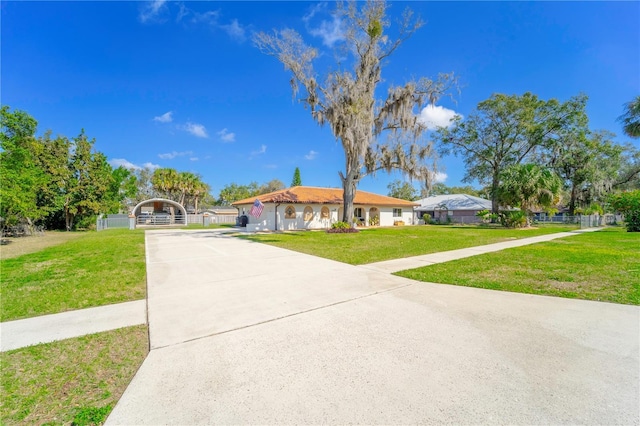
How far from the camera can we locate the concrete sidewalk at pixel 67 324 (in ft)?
11.1

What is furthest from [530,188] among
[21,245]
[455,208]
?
[21,245]

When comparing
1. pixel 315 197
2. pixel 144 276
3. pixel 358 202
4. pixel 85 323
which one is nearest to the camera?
pixel 85 323

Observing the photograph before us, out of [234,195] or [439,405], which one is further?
[234,195]

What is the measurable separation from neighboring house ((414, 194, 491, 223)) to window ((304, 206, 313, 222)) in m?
21.4

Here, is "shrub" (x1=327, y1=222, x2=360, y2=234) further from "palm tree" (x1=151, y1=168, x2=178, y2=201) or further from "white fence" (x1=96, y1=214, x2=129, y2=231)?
"palm tree" (x1=151, y1=168, x2=178, y2=201)

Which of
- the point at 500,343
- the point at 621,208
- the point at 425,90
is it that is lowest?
the point at 500,343

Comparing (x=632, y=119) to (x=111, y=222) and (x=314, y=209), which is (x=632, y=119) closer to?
(x=314, y=209)

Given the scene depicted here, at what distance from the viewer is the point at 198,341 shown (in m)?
3.27

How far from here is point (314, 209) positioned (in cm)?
2323

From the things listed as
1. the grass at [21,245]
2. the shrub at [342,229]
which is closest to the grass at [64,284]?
the grass at [21,245]

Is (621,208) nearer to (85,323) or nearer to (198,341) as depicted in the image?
(198,341)

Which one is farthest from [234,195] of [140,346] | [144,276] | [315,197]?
[140,346]

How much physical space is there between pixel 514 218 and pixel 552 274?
1862 cm

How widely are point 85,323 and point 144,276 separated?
9.92 ft
